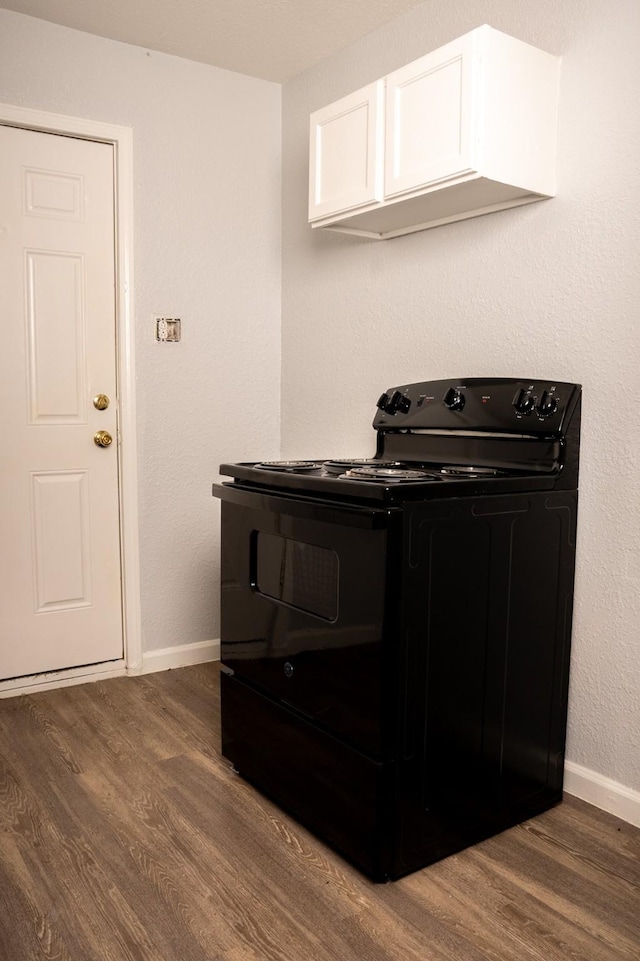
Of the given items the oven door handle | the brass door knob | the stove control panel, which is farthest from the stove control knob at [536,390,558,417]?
the brass door knob

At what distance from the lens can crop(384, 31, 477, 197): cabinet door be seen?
6.43 feet

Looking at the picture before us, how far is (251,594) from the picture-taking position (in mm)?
2080

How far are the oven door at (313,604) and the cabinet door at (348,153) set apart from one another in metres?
0.99

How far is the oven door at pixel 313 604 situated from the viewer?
1.68 m

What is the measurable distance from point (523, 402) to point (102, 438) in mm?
1637

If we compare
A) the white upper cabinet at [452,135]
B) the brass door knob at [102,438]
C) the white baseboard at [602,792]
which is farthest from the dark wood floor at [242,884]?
the white upper cabinet at [452,135]

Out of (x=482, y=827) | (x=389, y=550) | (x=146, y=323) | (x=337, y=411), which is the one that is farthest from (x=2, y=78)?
(x=482, y=827)

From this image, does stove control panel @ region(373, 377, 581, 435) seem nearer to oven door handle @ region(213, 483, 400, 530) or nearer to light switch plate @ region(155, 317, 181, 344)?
oven door handle @ region(213, 483, 400, 530)

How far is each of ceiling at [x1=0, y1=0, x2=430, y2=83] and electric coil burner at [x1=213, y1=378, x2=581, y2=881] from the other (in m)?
1.40

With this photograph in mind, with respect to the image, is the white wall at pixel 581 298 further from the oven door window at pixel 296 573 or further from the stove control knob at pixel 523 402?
the oven door window at pixel 296 573

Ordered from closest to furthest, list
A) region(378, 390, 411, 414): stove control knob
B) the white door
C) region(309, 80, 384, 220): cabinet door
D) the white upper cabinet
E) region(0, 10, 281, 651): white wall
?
the white upper cabinet < region(309, 80, 384, 220): cabinet door < region(378, 390, 411, 414): stove control knob < the white door < region(0, 10, 281, 651): white wall

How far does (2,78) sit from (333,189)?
124 cm

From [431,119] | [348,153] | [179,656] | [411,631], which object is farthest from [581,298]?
[179,656]

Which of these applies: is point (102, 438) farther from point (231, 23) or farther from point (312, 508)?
point (231, 23)
